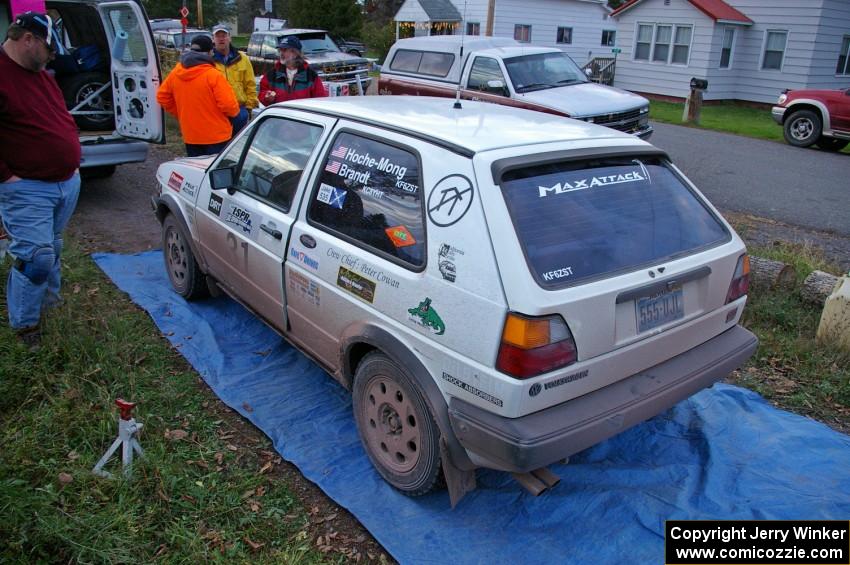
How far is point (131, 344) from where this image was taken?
4.50 m

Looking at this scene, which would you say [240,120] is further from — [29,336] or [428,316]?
[428,316]

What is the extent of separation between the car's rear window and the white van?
6260mm

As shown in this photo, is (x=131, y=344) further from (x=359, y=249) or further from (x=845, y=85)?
(x=845, y=85)

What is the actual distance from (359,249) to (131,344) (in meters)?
2.18

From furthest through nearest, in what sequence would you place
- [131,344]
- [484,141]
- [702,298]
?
[131,344] → [702,298] → [484,141]

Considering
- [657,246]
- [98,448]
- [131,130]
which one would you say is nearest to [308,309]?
[98,448]

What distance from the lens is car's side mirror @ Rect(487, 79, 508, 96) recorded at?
1087 cm

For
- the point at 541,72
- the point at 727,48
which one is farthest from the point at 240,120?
the point at 727,48

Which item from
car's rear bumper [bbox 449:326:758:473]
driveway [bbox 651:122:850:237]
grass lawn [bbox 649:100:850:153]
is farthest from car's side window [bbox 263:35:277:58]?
car's rear bumper [bbox 449:326:758:473]

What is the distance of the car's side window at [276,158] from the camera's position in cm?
381

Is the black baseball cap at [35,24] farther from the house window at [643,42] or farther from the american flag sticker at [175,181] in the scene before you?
the house window at [643,42]

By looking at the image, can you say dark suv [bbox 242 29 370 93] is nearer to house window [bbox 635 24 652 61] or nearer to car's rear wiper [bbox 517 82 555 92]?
car's rear wiper [bbox 517 82 555 92]

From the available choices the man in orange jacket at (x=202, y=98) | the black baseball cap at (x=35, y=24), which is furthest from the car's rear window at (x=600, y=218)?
the man in orange jacket at (x=202, y=98)

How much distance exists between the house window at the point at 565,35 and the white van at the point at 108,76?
2529 centimetres
